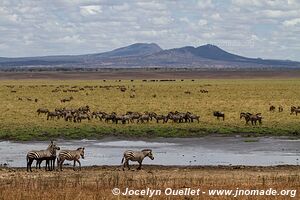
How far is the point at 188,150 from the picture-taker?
26.5m

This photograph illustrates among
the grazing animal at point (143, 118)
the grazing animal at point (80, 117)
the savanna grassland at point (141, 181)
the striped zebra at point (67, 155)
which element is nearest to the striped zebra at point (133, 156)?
the savanna grassland at point (141, 181)

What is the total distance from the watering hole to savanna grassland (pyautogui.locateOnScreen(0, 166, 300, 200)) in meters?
2.27

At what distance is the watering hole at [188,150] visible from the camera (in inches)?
908

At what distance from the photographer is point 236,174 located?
19.1 metres

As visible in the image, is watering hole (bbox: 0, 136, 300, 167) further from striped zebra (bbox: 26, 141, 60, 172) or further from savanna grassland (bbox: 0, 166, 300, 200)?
savanna grassland (bbox: 0, 166, 300, 200)

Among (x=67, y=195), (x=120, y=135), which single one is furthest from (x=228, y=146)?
(x=67, y=195)

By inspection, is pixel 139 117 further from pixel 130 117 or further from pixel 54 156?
pixel 54 156

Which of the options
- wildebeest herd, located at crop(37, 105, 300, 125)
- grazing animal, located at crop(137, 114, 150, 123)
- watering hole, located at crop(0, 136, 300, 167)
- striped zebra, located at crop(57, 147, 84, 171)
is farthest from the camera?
grazing animal, located at crop(137, 114, 150, 123)

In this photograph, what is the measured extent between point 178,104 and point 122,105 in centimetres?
511

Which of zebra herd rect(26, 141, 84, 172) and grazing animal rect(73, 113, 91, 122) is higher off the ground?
zebra herd rect(26, 141, 84, 172)

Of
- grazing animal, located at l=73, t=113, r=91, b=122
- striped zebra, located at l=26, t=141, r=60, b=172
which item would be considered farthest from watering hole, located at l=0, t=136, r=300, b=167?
grazing animal, located at l=73, t=113, r=91, b=122

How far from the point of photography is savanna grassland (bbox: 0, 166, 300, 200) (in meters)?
14.4

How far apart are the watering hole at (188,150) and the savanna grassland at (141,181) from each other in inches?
89.2

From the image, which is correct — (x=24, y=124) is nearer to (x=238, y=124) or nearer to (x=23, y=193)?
(x=238, y=124)
